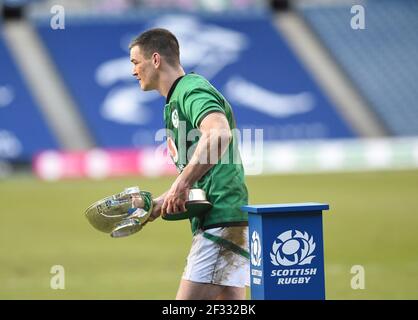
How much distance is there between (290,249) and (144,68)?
159 cm

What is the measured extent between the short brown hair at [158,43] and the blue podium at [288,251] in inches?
47.7

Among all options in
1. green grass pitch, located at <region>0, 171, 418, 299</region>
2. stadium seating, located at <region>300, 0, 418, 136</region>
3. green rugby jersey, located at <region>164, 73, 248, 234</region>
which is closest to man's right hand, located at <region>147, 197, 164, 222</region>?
green rugby jersey, located at <region>164, 73, 248, 234</region>

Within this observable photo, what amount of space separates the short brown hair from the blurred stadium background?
16194 millimetres

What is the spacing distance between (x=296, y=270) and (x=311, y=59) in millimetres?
35845

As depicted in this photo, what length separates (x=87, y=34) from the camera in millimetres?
39438

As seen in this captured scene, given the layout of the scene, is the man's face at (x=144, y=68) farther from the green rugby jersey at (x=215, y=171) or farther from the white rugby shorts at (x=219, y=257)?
the white rugby shorts at (x=219, y=257)

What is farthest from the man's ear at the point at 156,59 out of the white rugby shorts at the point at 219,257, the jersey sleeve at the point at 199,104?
the white rugby shorts at the point at 219,257

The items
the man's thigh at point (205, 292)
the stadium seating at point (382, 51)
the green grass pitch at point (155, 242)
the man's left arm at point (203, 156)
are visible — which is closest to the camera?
the man's left arm at point (203, 156)

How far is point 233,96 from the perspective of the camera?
38.8 meters

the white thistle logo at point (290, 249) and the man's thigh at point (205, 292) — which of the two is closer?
the white thistle logo at point (290, 249)

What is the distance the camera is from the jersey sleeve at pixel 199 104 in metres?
6.32

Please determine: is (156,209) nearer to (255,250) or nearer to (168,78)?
(255,250)

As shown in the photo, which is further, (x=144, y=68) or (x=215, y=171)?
(x=144, y=68)

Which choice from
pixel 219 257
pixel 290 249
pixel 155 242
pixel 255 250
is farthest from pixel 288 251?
pixel 155 242
